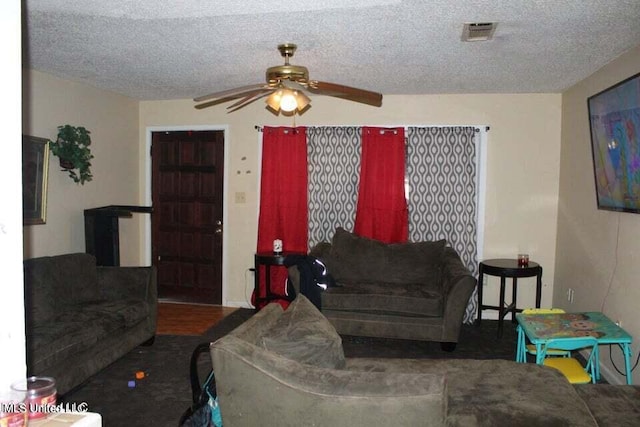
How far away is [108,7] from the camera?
107 inches

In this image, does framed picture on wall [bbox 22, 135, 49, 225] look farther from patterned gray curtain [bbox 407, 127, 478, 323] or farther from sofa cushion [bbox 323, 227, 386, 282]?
patterned gray curtain [bbox 407, 127, 478, 323]

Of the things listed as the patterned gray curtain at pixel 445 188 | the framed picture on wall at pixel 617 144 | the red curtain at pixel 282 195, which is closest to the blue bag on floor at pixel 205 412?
the framed picture on wall at pixel 617 144

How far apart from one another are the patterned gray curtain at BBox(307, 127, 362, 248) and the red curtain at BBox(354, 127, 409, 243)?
103 mm

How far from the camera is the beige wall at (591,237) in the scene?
3.39m

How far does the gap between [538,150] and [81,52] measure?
14.3 feet

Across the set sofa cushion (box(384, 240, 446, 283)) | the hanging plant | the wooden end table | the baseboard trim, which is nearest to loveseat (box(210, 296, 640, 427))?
sofa cushion (box(384, 240, 446, 283))

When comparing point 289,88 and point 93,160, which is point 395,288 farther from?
point 93,160

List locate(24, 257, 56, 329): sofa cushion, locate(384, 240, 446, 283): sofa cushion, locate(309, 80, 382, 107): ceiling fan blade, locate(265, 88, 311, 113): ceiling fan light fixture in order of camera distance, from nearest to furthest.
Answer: locate(309, 80, 382, 107): ceiling fan blade → locate(265, 88, 311, 113): ceiling fan light fixture → locate(24, 257, 56, 329): sofa cushion → locate(384, 240, 446, 283): sofa cushion

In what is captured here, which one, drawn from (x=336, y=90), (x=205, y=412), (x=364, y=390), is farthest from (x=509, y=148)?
(x=205, y=412)

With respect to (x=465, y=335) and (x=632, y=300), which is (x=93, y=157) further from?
(x=632, y=300)

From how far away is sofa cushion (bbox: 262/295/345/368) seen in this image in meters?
2.22

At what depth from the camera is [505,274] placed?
458 centimetres

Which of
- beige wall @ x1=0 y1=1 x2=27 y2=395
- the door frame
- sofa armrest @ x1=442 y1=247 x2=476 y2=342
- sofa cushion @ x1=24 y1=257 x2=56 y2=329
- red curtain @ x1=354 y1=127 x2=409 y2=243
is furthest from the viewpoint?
the door frame

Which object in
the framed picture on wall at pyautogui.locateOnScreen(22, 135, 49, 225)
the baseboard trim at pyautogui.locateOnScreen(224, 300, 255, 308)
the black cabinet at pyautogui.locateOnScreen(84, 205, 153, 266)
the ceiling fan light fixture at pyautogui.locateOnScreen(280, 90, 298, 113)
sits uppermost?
the ceiling fan light fixture at pyautogui.locateOnScreen(280, 90, 298, 113)
